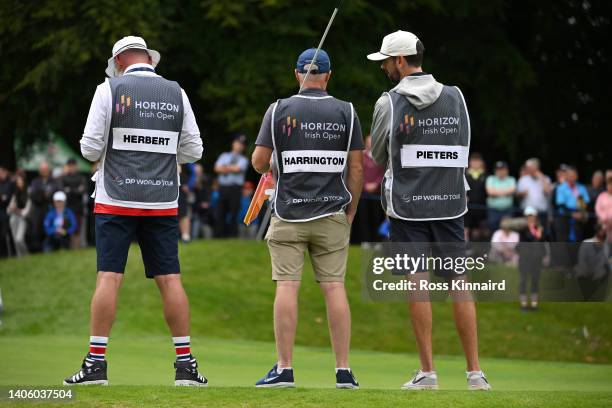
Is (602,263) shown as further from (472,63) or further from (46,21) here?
(46,21)

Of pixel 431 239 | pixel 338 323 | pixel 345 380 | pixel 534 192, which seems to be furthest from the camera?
pixel 534 192

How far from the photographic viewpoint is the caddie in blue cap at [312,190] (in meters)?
8.61

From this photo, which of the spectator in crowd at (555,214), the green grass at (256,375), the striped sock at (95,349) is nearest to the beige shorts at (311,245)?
the green grass at (256,375)

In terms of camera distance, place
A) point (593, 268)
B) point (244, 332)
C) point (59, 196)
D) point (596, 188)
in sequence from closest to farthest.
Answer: point (593, 268) < point (244, 332) < point (596, 188) < point (59, 196)

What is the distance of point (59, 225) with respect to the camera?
23.8m

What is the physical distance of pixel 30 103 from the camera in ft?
95.1

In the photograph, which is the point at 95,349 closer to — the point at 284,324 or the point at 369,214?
the point at 284,324

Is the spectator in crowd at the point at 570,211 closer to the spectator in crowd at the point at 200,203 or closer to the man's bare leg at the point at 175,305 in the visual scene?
the spectator in crowd at the point at 200,203

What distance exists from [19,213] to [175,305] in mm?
16105

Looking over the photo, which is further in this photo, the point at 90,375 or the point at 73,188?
the point at 73,188

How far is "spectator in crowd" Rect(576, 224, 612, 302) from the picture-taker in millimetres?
16422

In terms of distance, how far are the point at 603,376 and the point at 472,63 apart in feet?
59.0

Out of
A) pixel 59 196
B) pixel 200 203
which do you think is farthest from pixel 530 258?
pixel 59 196

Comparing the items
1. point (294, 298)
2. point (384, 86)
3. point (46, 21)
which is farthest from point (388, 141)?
point (46, 21)
